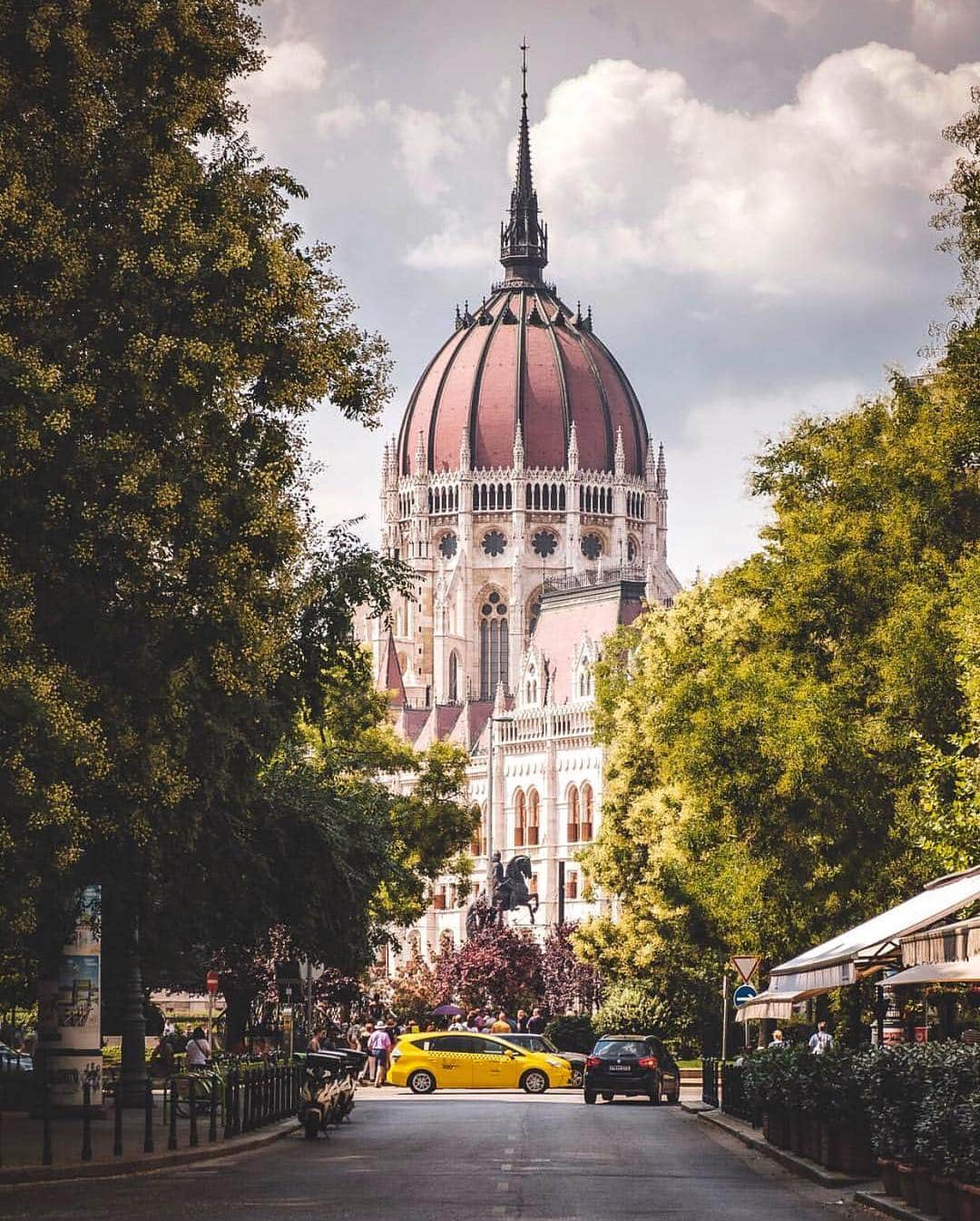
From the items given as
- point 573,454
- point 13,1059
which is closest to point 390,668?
point 573,454

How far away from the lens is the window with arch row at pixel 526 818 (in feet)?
452

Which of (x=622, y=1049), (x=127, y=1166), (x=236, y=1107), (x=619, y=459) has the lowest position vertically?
(x=127, y=1166)

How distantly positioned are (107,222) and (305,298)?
2.26 meters

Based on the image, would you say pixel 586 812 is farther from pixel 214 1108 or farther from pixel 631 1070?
pixel 214 1108

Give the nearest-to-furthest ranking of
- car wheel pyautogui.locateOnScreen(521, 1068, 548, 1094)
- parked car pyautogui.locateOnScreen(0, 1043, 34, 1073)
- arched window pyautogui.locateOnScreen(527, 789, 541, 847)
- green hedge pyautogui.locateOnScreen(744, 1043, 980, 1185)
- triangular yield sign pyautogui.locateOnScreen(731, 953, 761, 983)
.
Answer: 1. green hedge pyautogui.locateOnScreen(744, 1043, 980, 1185)
2. triangular yield sign pyautogui.locateOnScreen(731, 953, 761, 983)
3. car wheel pyautogui.locateOnScreen(521, 1068, 548, 1094)
4. parked car pyautogui.locateOnScreen(0, 1043, 34, 1073)
5. arched window pyautogui.locateOnScreen(527, 789, 541, 847)

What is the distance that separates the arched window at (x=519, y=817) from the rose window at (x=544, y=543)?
106 feet

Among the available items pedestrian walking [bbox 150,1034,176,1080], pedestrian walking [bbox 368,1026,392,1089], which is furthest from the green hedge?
pedestrian walking [bbox 368,1026,392,1089]

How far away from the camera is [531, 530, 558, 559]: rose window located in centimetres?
16825

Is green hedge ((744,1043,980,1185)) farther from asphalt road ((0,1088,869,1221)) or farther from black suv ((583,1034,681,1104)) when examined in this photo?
black suv ((583,1034,681,1104))

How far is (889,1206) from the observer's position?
19.0m

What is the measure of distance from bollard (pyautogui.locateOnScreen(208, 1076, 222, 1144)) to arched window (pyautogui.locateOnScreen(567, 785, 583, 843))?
333 ft

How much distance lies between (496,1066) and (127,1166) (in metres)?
26.4

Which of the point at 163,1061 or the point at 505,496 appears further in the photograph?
the point at 505,496

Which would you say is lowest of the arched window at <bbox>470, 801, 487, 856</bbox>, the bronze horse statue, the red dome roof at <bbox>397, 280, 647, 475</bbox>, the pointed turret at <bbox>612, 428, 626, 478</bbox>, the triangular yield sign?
the triangular yield sign
